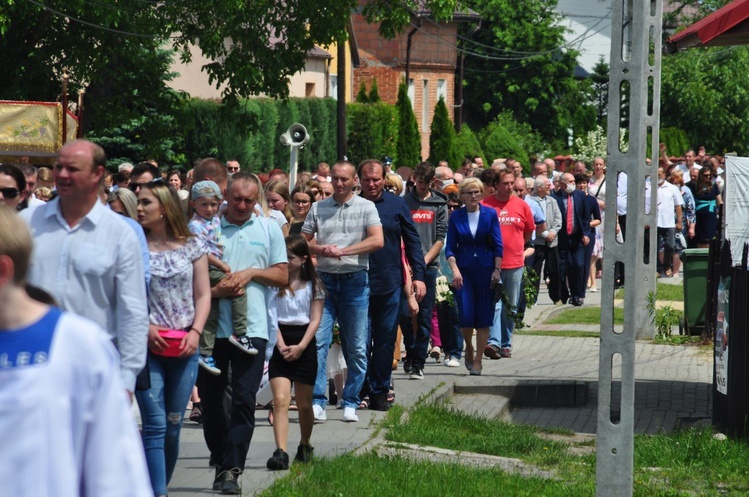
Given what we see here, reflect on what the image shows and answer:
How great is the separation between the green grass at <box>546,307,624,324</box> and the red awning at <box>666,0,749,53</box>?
7.05m

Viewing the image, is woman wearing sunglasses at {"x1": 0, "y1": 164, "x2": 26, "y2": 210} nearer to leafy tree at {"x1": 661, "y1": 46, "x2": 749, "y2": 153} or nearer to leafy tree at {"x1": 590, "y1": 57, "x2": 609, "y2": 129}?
leafy tree at {"x1": 661, "y1": 46, "x2": 749, "y2": 153}

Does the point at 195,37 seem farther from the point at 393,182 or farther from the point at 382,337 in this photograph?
the point at 382,337

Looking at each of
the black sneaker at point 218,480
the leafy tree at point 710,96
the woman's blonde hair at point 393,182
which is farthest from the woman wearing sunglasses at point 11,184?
the leafy tree at point 710,96

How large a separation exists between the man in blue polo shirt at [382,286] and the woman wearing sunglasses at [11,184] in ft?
11.9

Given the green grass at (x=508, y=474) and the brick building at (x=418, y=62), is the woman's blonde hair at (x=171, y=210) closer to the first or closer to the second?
the green grass at (x=508, y=474)

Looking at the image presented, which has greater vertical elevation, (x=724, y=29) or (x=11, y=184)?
(x=724, y=29)

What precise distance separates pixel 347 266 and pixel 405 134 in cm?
4599

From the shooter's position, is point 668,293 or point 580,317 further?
point 668,293

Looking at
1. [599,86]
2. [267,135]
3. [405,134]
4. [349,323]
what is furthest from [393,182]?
[599,86]

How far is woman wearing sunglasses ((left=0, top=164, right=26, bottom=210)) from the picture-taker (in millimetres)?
7172

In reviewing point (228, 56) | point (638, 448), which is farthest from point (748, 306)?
point (228, 56)

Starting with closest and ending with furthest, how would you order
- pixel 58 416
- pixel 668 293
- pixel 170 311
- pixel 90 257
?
pixel 58 416 < pixel 90 257 < pixel 170 311 < pixel 668 293

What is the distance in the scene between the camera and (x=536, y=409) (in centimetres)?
1205

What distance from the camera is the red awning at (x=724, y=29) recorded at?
1016 cm
